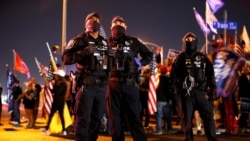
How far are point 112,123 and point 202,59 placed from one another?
250 cm

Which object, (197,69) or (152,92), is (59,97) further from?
(197,69)

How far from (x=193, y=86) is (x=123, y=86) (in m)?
1.80

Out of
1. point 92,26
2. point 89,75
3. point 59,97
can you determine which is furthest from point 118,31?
point 59,97

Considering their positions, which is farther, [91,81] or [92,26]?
[92,26]

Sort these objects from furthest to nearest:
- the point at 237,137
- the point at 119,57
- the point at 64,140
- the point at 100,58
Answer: the point at 237,137 < the point at 64,140 < the point at 119,57 < the point at 100,58

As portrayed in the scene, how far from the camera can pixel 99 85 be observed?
276 inches

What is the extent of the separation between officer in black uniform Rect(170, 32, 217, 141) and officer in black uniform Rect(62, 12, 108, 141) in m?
2.29

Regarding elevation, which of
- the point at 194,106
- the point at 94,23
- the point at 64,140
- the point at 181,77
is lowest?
the point at 64,140

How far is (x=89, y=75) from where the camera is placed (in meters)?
6.98

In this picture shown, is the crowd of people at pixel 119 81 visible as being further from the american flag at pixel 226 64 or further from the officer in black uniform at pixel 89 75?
the american flag at pixel 226 64

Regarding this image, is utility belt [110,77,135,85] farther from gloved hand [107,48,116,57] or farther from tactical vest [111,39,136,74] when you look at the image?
gloved hand [107,48,116,57]

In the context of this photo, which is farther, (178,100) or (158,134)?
(158,134)

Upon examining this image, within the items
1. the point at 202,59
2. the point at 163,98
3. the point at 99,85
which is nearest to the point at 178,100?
the point at 202,59

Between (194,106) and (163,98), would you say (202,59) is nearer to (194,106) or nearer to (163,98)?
(194,106)
